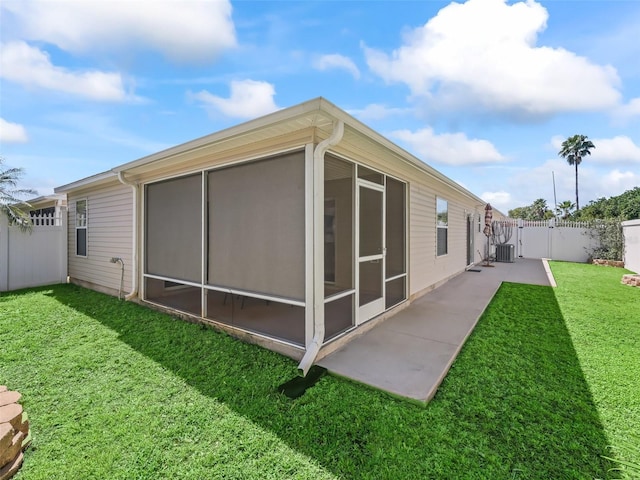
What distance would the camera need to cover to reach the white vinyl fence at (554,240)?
14180 millimetres

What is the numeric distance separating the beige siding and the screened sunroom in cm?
69

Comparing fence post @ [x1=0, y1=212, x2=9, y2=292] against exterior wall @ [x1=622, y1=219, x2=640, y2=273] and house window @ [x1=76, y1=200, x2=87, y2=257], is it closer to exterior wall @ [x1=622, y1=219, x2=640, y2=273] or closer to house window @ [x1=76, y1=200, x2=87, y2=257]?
house window @ [x1=76, y1=200, x2=87, y2=257]

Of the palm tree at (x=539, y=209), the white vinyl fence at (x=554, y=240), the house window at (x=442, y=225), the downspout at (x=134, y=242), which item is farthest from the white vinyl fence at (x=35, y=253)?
the palm tree at (x=539, y=209)

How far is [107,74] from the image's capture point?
716 centimetres

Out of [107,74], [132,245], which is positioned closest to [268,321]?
[132,245]

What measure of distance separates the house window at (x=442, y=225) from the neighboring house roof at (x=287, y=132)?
2.97m

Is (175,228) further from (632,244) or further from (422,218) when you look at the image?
(632,244)

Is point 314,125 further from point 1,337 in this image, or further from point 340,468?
point 1,337

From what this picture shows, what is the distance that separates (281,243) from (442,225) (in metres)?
5.78

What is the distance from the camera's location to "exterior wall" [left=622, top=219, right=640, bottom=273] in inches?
404

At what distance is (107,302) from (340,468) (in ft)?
19.8

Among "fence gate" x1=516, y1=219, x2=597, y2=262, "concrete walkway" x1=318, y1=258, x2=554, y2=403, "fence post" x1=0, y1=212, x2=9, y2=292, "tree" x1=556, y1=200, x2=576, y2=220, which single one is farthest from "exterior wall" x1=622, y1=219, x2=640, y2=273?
"tree" x1=556, y1=200, x2=576, y2=220

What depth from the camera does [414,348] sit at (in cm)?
375

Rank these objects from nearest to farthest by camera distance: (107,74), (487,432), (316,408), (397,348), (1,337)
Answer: (487,432), (316,408), (397,348), (1,337), (107,74)
